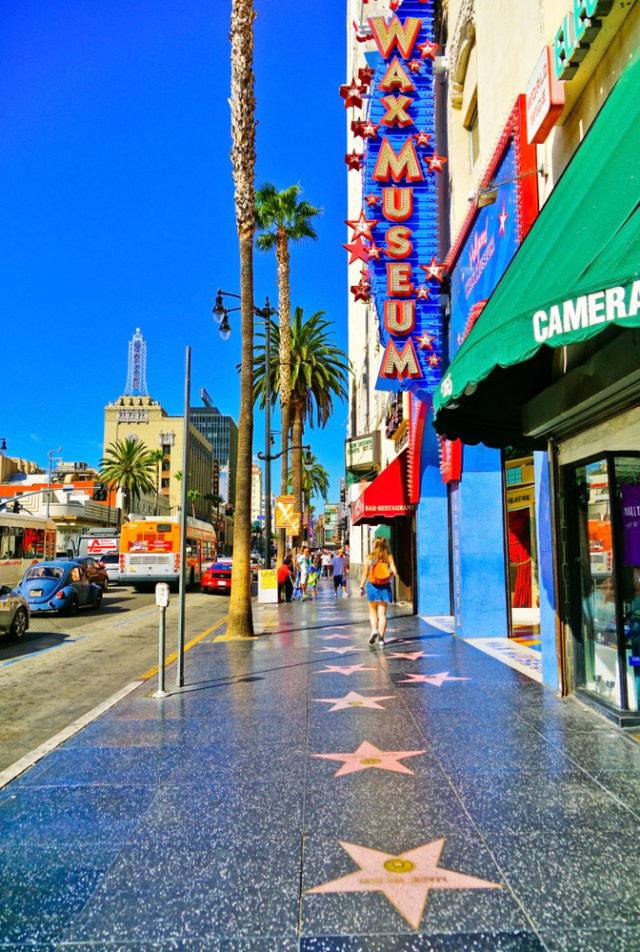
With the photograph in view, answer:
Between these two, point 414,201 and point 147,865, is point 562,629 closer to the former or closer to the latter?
point 147,865

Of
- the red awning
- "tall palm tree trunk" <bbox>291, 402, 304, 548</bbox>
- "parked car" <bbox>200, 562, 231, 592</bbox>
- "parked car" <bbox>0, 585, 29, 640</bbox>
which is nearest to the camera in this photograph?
"parked car" <bbox>0, 585, 29, 640</bbox>

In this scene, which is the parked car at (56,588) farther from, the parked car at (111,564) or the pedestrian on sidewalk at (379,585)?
the parked car at (111,564)

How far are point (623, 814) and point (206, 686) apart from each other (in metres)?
5.97

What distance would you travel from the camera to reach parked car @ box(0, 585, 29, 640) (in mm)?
14648

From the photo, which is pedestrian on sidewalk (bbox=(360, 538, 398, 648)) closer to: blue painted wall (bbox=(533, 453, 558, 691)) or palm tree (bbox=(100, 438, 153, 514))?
blue painted wall (bbox=(533, 453, 558, 691))

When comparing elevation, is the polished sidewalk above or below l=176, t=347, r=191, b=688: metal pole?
below

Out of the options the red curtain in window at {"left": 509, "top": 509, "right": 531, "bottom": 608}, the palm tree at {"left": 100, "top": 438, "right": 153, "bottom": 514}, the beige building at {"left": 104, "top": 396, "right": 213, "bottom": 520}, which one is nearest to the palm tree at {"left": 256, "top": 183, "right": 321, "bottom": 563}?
the red curtain in window at {"left": 509, "top": 509, "right": 531, "bottom": 608}

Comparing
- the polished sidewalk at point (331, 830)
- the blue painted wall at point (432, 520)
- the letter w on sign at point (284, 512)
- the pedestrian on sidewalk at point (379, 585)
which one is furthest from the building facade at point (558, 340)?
the letter w on sign at point (284, 512)

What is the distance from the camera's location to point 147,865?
4043 mm


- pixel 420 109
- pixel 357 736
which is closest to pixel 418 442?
pixel 420 109

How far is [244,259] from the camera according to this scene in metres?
15.9

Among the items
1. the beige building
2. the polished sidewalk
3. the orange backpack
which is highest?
the beige building

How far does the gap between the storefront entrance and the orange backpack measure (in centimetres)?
519

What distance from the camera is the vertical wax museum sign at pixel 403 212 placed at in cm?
1475
